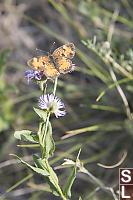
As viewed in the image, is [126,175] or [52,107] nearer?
[52,107]

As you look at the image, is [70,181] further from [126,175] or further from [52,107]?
[126,175]

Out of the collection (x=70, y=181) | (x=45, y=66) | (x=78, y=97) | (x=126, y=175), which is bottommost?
(x=70, y=181)

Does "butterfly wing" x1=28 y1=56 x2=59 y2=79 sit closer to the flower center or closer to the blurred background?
the flower center

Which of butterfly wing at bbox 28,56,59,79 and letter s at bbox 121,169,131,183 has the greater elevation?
butterfly wing at bbox 28,56,59,79

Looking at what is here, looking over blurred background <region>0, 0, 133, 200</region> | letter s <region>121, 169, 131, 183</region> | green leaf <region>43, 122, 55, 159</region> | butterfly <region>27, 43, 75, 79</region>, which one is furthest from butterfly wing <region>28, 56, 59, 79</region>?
letter s <region>121, 169, 131, 183</region>

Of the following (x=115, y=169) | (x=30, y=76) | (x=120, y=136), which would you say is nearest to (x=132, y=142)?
(x=120, y=136)

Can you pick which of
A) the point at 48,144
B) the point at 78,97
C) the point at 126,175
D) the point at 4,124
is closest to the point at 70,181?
the point at 48,144
